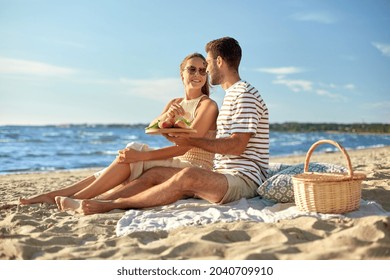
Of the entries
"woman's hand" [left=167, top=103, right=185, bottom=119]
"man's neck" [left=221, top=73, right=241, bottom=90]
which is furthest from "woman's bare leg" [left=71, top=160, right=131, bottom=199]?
"man's neck" [left=221, top=73, right=241, bottom=90]

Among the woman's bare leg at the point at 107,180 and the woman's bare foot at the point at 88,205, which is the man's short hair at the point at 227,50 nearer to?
the woman's bare leg at the point at 107,180

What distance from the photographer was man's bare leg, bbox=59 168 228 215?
4.00 metres

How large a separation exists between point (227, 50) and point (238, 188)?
1.30m

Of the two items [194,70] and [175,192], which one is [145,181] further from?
[194,70]

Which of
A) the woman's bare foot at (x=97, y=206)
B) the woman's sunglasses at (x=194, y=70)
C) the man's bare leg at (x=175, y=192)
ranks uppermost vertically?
the woman's sunglasses at (x=194, y=70)

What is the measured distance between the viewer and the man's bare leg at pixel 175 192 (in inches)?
157

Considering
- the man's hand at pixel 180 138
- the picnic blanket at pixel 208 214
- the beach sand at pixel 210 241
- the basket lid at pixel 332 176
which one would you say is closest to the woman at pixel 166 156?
the man's hand at pixel 180 138

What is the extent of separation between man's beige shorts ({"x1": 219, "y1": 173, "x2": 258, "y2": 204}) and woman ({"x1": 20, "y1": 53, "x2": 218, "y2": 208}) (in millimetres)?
554

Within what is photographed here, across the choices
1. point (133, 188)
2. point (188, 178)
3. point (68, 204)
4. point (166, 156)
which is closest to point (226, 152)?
point (188, 178)

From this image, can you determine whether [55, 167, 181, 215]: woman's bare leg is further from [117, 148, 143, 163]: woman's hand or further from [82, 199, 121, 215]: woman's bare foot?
[117, 148, 143, 163]: woman's hand

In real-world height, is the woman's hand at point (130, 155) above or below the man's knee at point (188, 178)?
above
